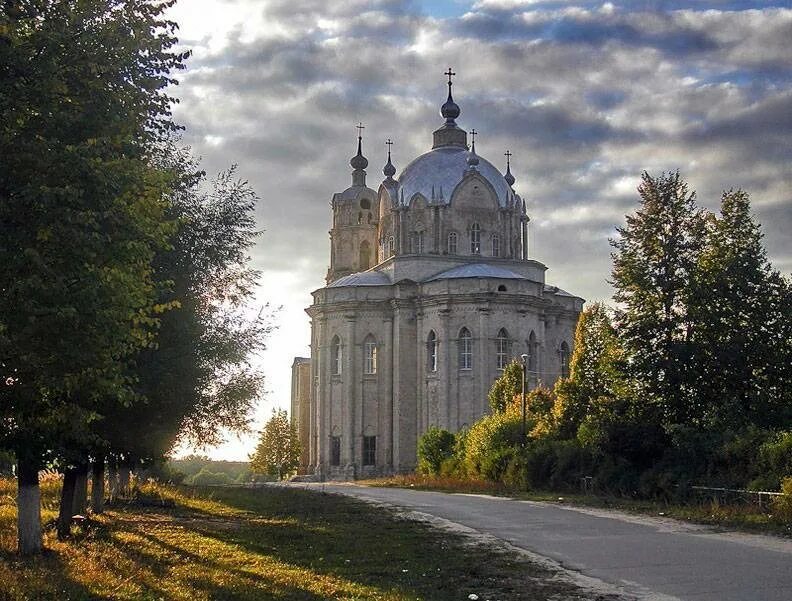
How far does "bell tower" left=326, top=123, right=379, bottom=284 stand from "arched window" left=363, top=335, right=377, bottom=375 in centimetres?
1136

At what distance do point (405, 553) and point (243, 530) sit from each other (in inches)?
211

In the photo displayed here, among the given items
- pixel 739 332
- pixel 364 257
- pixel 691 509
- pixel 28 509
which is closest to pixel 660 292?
pixel 739 332

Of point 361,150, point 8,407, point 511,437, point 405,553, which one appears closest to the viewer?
point 8,407

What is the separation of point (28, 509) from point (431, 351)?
45.4m

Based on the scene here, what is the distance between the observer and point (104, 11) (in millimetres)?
12242

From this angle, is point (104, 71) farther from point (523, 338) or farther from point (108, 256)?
point (523, 338)

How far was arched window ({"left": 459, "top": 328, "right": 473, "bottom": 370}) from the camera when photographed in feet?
191

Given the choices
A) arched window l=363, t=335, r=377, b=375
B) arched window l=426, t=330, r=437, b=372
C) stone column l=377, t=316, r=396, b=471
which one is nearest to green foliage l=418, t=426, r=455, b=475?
arched window l=426, t=330, r=437, b=372

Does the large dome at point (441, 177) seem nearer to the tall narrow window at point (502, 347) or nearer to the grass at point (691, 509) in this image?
the tall narrow window at point (502, 347)

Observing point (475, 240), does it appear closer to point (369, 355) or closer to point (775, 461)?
point (369, 355)

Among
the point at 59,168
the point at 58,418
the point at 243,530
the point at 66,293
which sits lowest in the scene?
the point at 243,530

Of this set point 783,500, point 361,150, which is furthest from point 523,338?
point 783,500

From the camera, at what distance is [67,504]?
1856 cm

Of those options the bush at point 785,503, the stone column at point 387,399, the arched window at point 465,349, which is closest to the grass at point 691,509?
the bush at point 785,503
